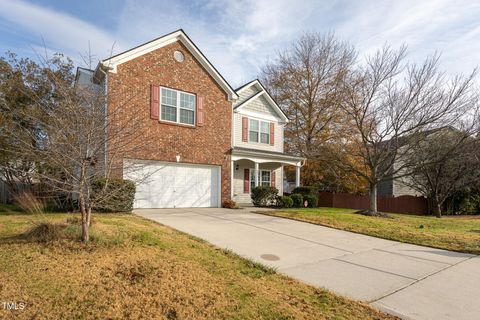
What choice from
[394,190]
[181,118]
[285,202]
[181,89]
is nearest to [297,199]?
[285,202]

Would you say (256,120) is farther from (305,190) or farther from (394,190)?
(394,190)

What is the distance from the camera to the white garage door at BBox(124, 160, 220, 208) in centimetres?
1445

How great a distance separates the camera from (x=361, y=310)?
421cm

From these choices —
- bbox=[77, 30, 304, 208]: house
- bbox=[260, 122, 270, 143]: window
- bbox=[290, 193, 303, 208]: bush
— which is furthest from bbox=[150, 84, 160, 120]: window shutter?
bbox=[290, 193, 303, 208]: bush

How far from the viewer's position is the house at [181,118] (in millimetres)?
14055

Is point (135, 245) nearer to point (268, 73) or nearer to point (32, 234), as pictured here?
point (32, 234)

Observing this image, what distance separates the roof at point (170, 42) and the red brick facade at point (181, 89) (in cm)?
17

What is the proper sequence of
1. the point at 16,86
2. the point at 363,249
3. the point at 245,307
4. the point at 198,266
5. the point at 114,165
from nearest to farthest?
1. the point at 245,307
2. the point at 198,266
3. the point at 114,165
4. the point at 363,249
5. the point at 16,86

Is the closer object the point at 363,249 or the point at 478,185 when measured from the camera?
the point at 363,249

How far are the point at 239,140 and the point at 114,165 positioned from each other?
12.6 meters

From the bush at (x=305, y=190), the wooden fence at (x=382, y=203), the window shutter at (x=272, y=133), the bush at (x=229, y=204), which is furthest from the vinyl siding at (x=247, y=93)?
the wooden fence at (x=382, y=203)

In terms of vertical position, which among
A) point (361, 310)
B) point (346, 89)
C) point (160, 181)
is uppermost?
point (346, 89)

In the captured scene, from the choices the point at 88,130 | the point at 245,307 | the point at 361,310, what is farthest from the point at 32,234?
the point at 361,310

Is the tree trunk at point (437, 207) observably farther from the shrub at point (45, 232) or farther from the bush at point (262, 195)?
the shrub at point (45, 232)
